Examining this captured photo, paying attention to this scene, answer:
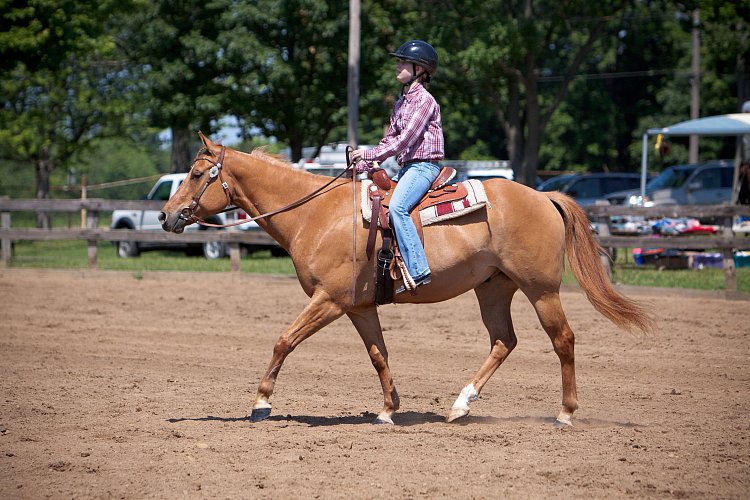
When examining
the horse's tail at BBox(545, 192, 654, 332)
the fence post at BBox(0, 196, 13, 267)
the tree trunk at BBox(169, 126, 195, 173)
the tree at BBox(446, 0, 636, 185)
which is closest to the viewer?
the horse's tail at BBox(545, 192, 654, 332)

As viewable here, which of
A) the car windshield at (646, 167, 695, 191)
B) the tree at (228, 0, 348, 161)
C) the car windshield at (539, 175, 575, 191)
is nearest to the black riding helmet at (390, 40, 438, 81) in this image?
the tree at (228, 0, 348, 161)

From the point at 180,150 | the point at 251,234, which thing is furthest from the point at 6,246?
the point at 180,150

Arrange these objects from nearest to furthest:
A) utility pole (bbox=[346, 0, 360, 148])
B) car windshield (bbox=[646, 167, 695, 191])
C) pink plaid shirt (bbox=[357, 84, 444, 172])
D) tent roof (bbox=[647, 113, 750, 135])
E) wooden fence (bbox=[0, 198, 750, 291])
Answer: pink plaid shirt (bbox=[357, 84, 444, 172]), wooden fence (bbox=[0, 198, 750, 291]), utility pole (bbox=[346, 0, 360, 148]), tent roof (bbox=[647, 113, 750, 135]), car windshield (bbox=[646, 167, 695, 191])

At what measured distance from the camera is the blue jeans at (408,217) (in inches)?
279

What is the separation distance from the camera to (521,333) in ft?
38.2

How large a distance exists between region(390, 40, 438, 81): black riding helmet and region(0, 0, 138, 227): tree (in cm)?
1521

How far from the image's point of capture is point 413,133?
7156 mm

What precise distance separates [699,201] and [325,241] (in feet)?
70.8

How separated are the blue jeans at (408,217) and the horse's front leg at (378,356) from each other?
1.83 feet

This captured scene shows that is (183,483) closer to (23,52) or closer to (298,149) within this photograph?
(23,52)

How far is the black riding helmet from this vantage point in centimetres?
720

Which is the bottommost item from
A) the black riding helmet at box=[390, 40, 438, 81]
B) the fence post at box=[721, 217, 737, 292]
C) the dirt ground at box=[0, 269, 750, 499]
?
the dirt ground at box=[0, 269, 750, 499]

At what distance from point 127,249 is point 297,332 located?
58.8ft

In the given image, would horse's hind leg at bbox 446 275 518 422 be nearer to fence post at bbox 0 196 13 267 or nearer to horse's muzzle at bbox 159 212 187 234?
horse's muzzle at bbox 159 212 187 234
